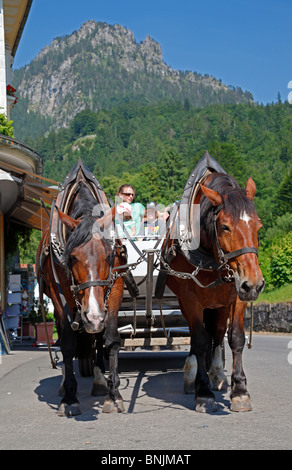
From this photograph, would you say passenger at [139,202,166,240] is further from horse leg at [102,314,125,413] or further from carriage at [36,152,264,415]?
horse leg at [102,314,125,413]

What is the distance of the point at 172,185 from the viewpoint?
10862cm

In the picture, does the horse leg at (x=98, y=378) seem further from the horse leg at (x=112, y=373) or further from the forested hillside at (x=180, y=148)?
the forested hillside at (x=180, y=148)

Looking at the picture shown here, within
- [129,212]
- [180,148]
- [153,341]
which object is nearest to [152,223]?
[129,212]

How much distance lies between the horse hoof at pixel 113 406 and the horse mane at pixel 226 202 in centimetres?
181

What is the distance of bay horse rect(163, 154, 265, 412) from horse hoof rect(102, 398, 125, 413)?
0.73m

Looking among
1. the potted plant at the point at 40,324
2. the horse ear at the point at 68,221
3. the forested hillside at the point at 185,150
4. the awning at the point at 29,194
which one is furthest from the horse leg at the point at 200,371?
the forested hillside at the point at 185,150

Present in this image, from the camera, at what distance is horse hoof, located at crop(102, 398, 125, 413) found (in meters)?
6.41

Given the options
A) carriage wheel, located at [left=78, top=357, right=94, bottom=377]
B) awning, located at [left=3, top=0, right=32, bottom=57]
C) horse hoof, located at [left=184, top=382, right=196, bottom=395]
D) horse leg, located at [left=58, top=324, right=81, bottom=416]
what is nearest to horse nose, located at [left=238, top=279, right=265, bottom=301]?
horse leg, located at [left=58, top=324, right=81, bottom=416]

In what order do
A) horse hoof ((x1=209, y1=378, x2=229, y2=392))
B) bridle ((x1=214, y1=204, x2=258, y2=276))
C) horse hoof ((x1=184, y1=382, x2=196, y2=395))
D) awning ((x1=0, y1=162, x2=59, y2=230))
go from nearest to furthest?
bridle ((x1=214, y1=204, x2=258, y2=276)) < horse hoof ((x1=184, y1=382, x2=196, y2=395)) < horse hoof ((x1=209, y1=378, x2=229, y2=392)) < awning ((x1=0, y1=162, x2=59, y2=230))

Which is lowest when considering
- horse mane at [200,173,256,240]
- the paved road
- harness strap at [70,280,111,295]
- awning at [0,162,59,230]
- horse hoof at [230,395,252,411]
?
the paved road

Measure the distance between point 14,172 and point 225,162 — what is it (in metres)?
90.3

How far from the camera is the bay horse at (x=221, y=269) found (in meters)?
5.77

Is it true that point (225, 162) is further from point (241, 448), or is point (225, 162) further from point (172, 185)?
point (241, 448)
